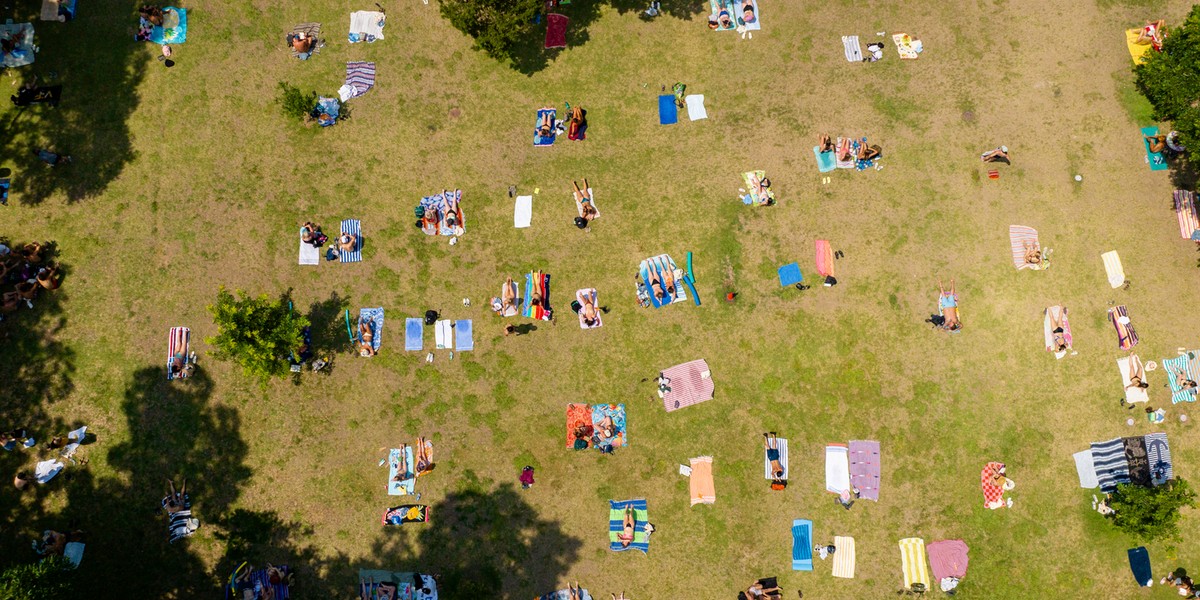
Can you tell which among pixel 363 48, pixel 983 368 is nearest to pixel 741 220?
pixel 983 368

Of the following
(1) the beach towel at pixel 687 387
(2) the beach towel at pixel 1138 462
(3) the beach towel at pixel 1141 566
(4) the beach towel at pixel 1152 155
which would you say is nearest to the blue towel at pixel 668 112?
(1) the beach towel at pixel 687 387

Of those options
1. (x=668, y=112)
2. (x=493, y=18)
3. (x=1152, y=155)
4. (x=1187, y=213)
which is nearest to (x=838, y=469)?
(x=668, y=112)

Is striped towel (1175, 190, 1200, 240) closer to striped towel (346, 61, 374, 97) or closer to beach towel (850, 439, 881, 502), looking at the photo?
→ beach towel (850, 439, 881, 502)

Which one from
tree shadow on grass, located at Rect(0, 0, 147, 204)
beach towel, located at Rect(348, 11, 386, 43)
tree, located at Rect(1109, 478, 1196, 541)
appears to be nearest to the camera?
tree, located at Rect(1109, 478, 1196, 541)

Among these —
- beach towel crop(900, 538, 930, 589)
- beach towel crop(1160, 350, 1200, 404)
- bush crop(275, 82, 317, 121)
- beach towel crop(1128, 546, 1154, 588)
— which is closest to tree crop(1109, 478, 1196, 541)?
beach towel crop(1128, 546, 1154, 588)

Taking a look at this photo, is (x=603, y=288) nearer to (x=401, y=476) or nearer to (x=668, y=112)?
(x=668, y=112)
